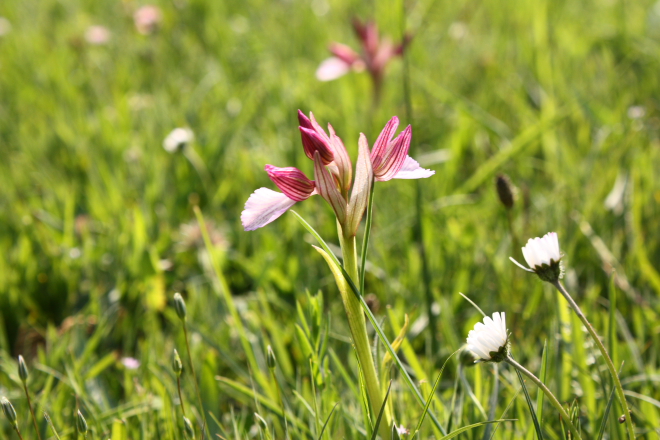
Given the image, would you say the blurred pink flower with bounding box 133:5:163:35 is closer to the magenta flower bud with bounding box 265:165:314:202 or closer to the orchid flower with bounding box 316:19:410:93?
the orchid flower with bounding box 316:19:410:93

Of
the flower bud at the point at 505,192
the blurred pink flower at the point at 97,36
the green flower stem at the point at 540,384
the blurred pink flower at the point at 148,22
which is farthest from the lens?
the blurred pink flower at the point at 97,36

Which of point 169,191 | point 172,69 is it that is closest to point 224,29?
point 172,69

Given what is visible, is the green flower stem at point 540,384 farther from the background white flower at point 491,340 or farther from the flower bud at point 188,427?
the flower bud at point 188,427

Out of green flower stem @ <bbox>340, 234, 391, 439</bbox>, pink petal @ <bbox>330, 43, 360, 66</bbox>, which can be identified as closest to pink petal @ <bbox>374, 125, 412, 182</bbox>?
green flower stem @ <bbox>340, 234, 391, 439</bbox>

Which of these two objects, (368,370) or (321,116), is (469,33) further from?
(368,370)

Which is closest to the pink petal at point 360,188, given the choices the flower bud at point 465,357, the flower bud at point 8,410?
the flower bud at point 465,357

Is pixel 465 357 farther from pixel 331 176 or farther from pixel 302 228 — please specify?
pixel 302 228
